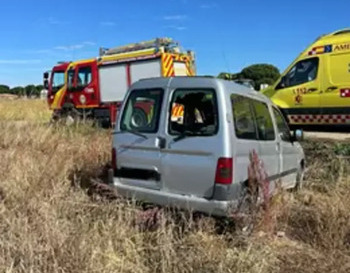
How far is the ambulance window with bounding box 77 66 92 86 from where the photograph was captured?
19859 millimetres

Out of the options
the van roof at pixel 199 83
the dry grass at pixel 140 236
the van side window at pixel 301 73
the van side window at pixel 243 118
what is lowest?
the dry grass at pixel 140 236

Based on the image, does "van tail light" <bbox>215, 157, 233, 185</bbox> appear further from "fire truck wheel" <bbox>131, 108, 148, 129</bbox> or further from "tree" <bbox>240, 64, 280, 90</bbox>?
"tree" <bbox>240, 64, 280, 90</bbox>

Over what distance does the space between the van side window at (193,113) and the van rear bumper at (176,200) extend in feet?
2.34

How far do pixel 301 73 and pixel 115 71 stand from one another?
27.6 ft

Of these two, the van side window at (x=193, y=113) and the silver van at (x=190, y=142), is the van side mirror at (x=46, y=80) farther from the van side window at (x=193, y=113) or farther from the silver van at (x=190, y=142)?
the van side window at (x=193, y=113)

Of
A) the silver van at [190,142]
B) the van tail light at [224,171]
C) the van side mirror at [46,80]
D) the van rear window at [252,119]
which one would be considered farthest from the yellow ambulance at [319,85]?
the van side mirror at [46,80]

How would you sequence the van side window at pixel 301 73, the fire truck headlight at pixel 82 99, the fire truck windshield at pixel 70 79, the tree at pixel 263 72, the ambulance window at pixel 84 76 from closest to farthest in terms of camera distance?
the van side window at pixel 301 73, the ambulance window at pixel 84 76, the fire truck headlight at pixel 82 99, the fire truck windshield at pixel 70 79, the tree at pixel 263 72

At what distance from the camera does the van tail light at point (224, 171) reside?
5.09 meters

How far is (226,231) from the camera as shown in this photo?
5297mm

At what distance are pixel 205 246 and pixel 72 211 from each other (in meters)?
1.68

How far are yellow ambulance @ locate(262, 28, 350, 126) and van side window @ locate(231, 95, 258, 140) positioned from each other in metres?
7.12

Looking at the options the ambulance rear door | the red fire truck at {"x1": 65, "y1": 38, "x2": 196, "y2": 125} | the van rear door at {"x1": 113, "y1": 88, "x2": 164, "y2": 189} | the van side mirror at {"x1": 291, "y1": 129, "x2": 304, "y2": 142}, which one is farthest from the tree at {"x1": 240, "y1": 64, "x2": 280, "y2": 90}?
the van rear door at {"x1": 113, "y1": 88, "x2": 164, "y2": 189}

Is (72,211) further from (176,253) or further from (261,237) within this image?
(261,237)

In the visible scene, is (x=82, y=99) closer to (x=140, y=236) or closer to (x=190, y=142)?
(x=190, y=142)
